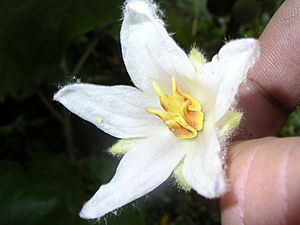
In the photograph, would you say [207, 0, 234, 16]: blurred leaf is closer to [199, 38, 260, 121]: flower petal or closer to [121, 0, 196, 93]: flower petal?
[121, 0, 196, 93]: flower petal

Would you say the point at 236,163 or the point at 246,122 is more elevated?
the point at 236,163

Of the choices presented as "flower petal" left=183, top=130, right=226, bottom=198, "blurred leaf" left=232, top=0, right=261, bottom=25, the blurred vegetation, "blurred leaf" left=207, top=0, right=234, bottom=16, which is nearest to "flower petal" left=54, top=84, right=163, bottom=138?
"flower petal" left=183, top=130, right=226, bottom=198

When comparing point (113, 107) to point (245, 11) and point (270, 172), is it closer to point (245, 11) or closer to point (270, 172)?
point (270, 172)

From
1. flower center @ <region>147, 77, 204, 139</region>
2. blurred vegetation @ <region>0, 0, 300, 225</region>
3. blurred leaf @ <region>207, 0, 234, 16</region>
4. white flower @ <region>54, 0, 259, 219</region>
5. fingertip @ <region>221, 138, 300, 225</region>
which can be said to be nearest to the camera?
fingertip @ <region>221, 138, 300, 225</region>

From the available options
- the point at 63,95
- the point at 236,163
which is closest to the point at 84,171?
the point at 63,95

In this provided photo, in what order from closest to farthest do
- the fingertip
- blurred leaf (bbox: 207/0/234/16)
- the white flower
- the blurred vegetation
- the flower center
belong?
1. the fingertip
2. the white flower
3. the flower center
4. the blurred vegetation
5. blurred leaf (bbox: 207/0/234/16)

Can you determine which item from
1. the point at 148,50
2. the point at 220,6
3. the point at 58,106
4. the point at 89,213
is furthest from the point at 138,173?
the point at 58,106

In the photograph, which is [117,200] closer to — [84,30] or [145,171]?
[145,171]
